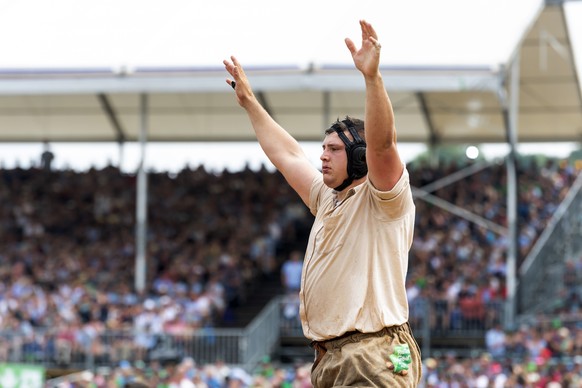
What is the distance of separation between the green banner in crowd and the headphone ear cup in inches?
530

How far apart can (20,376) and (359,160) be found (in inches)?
550

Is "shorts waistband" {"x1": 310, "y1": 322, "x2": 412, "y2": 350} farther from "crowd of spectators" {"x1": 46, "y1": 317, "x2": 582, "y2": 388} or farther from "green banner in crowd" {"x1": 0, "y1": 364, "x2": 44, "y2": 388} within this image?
"green banner in crowd" {"x1": 0, "y1": 364, "x2": 44, "y2": 388}

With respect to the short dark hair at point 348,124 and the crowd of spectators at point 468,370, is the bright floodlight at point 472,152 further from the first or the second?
the short dark hair at point 348,124

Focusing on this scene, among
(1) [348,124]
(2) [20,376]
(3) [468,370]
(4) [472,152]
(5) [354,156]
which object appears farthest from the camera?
(4) [472,152]

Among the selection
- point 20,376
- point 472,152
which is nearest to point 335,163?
point 20,376

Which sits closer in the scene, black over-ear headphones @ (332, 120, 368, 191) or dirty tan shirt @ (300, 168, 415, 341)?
dirty tan shirt @ (300, 168, 415, 341)

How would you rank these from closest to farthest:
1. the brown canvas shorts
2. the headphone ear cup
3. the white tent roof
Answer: the brown canvas shorts → the headphone ear cup → the white tent roof

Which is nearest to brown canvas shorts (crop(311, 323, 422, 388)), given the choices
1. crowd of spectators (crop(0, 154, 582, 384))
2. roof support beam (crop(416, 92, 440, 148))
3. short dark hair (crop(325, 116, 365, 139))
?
short dark hair (crop(325, 116, 365, 139))

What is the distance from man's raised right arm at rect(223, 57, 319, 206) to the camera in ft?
18.5

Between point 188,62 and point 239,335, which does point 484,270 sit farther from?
point 188,62

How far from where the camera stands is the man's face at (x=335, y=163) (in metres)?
5.10

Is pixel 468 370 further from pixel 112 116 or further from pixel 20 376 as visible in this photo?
pixel 112 116

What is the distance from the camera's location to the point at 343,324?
4.99 metres

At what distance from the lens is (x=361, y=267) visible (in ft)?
16.3
